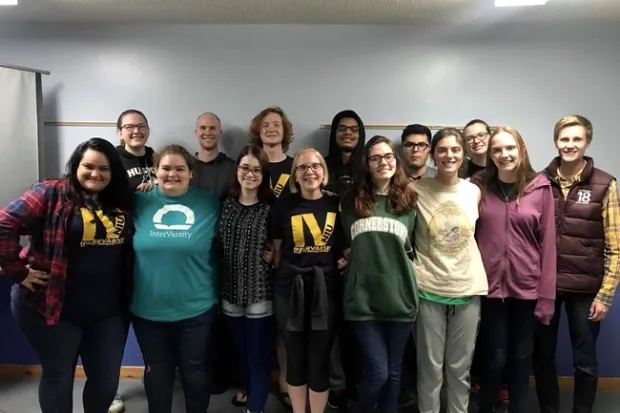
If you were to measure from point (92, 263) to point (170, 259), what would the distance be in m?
0.33

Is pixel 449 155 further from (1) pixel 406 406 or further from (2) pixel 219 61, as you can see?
(2) pixel 219 61

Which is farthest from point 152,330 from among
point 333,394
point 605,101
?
point 605,101

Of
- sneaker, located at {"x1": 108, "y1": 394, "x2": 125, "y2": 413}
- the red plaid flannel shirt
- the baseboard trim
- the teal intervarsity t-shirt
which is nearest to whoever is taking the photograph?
the red plaid flannel shirt

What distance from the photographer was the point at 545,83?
9.09 ft

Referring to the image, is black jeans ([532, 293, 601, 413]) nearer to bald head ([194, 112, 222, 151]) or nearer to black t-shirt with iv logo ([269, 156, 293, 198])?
black t-shirt with iv logo ([269, 156, 293, 198])

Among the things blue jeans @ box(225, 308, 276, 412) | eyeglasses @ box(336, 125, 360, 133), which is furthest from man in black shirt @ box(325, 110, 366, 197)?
blue jeans @ box(225, 308, 276, 412)

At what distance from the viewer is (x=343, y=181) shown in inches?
95.4

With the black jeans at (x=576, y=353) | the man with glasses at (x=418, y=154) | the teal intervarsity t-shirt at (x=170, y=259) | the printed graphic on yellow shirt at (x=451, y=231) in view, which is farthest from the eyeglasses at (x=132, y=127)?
the black jeans at (x=576, y=353)

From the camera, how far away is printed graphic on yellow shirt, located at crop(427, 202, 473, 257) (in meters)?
1.86

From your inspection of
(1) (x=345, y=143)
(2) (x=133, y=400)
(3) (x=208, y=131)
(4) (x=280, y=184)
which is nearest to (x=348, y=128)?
(1) (x=345, y=143)

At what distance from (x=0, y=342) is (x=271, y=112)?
2584mm

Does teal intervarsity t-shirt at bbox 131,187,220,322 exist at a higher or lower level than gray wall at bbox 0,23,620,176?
lower

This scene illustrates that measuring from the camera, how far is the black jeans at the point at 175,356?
5.94 ft

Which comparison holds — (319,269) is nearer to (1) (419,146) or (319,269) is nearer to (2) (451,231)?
(2) (451,231)
